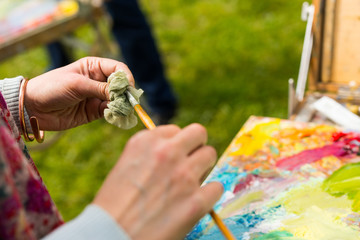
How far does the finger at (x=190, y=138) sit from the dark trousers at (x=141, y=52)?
1874 millimetres

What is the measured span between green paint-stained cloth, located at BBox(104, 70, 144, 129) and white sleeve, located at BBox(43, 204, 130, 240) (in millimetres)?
370

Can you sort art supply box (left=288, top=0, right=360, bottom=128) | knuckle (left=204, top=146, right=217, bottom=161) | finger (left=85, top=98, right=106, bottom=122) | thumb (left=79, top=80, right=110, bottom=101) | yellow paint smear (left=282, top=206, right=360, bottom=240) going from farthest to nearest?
art supply box (left=288, top=0, right=360, bottom=128)
finger (left=85, top=98, right=106, bottom=122)
thumb (left=79, top=80, right=110, bottom=101)
yellow paint smear (left=282, top=206, right=360, bottom=240)
knuckle (left=204, top=146, right=217, bottom=161)

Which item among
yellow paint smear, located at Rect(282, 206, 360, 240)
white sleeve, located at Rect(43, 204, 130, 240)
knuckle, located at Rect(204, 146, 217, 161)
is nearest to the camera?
white sleeve, located at Rect(43, 204, 130, 240)

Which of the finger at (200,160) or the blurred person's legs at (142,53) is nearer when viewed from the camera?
the finger at (200,160)

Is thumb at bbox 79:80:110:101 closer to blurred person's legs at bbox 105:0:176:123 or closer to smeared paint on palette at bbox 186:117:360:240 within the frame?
smeared paint on palette at bbox 186:117:360:240

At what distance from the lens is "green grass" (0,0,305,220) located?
248 cm

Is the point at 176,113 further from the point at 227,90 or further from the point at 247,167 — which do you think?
the point at 247,167

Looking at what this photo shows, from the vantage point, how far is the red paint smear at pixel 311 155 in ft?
3.62

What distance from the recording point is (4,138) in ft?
2.12

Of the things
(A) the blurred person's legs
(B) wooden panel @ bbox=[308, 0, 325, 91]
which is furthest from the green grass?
(B) wooden panel @ bbox=[308, 0, 325, 91]

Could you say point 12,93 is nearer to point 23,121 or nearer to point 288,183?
point 23,121

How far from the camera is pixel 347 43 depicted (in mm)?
1453

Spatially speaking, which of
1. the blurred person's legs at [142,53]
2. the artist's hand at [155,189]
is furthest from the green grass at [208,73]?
the artist's hand at [155,189]

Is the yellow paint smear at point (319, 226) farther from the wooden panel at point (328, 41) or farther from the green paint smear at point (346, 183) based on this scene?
the wooden panel at point (328, 41)
